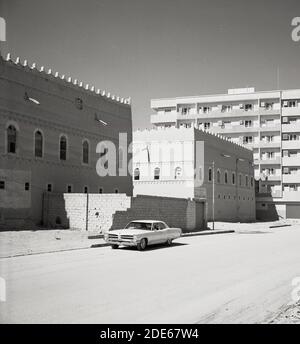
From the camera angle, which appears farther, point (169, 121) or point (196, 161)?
point (169, 121)

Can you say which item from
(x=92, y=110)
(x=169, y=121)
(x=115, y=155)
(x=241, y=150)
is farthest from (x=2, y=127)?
(x=169, y=121)

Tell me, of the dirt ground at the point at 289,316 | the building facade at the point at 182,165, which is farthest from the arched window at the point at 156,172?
the dirt ground at the point at 289,316

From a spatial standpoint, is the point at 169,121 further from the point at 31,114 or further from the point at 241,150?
the point at 31,114

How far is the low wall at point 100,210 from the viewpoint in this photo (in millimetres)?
27438

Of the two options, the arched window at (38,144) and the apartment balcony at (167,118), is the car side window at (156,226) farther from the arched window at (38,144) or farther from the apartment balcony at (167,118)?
the apartment balcony at (167,118)

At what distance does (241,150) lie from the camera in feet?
204

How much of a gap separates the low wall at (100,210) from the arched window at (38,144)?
2.89 m

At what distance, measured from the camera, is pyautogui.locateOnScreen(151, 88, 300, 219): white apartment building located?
70438 mm

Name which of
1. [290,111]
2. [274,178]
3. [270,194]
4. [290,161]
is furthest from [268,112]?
[270,194]

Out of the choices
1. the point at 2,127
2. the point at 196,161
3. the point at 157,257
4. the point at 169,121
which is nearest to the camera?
the point at 157,257

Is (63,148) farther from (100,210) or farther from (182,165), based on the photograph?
(182,165)

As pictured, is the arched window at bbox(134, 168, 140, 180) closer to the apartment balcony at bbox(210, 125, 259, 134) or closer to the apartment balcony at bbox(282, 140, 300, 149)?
the apartment balcony at bbox(210, 125, 259, 134)

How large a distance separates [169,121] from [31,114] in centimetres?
4683

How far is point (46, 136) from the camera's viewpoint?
103 ft
